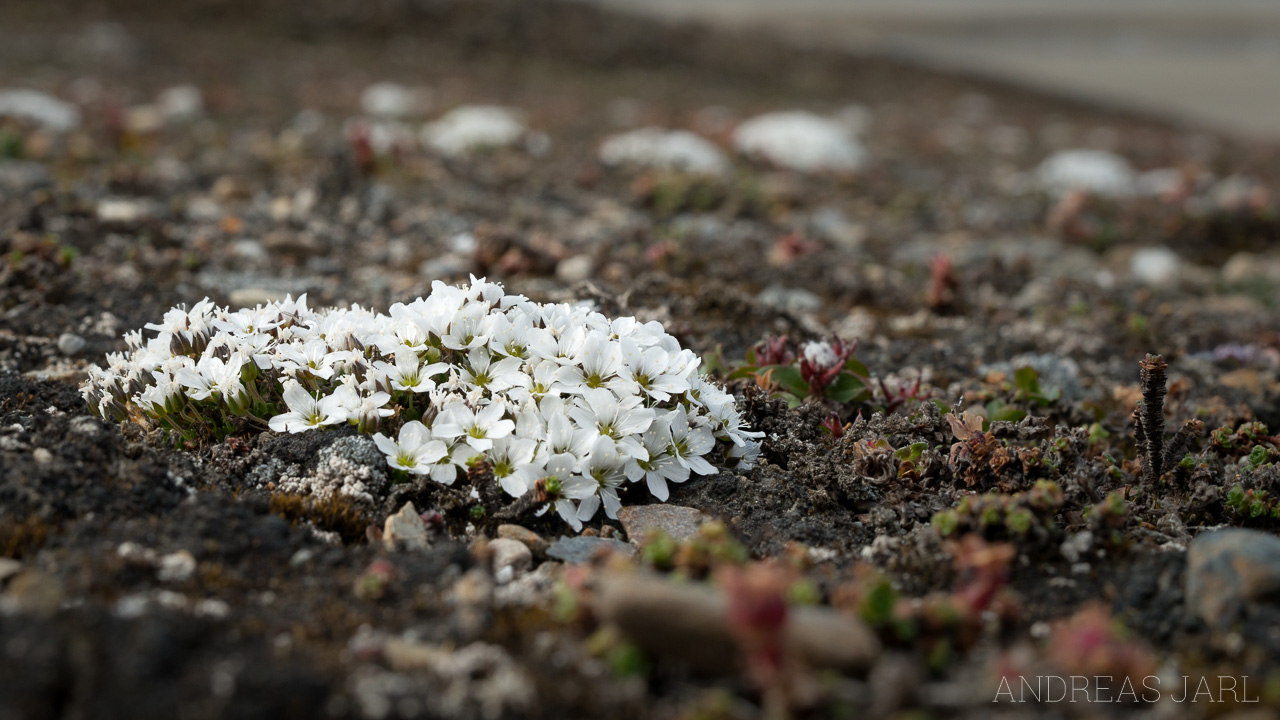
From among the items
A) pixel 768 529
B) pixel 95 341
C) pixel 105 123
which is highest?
pixel 105 123

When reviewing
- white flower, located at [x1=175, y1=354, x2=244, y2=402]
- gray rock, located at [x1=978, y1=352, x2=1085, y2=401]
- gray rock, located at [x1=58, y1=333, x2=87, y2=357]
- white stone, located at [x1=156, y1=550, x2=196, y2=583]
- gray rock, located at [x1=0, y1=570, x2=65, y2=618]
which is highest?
white flower, located at [x1=175, y1=354, x2=244, y2=402]

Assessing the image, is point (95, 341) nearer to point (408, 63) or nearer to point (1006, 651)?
point (1006, 651)

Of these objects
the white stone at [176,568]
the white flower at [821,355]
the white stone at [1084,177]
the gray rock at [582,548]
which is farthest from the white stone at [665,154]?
the white stone at [176,568]

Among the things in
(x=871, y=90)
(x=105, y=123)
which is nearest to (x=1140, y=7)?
(x=871, y=90)

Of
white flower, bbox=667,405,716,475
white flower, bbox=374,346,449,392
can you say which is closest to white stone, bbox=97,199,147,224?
white flower, bbox=374,346,449,392

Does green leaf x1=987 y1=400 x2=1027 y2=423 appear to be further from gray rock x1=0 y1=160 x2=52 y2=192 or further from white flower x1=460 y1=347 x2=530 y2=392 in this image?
gray rock x1=0 y1=160 x2=52 y2=192

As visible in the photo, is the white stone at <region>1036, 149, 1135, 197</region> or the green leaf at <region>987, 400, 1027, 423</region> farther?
the white stone at <region>1036, 149, 1135, 197</region>

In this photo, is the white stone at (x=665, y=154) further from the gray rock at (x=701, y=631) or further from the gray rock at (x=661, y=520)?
the gray rock at (x=701, y=631)
